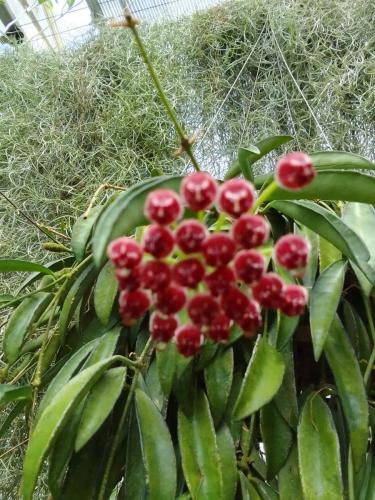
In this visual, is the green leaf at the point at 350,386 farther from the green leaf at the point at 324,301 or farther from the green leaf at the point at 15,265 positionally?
the green leaf at the point at 15,265

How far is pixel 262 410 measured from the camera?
51 cm

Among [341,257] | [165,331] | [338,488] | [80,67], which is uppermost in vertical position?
[80,67]

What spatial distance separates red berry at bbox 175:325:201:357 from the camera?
1.06 ft

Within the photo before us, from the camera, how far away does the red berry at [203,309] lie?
0.94 feet

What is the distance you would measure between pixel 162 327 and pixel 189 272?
5 centimetres

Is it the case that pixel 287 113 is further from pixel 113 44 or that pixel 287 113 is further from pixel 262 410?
pixel 262 410

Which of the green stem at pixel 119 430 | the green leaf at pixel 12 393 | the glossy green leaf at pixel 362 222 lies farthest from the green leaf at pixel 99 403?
the glossy green leaf at pixel 362 222

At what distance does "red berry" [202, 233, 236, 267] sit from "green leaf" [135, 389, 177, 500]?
27 cm

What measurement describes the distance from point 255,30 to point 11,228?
0.68 m

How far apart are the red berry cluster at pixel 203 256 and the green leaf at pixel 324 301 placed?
7.4 inches

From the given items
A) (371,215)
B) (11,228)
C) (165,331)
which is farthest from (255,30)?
(165,331)

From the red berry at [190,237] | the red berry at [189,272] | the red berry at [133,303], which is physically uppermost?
the red berry at [190,237]

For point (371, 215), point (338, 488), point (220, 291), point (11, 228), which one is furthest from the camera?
point (11, 228)

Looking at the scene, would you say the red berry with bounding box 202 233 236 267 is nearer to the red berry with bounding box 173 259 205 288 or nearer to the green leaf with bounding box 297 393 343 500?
the red berry with bounding box 173 259 205 288
